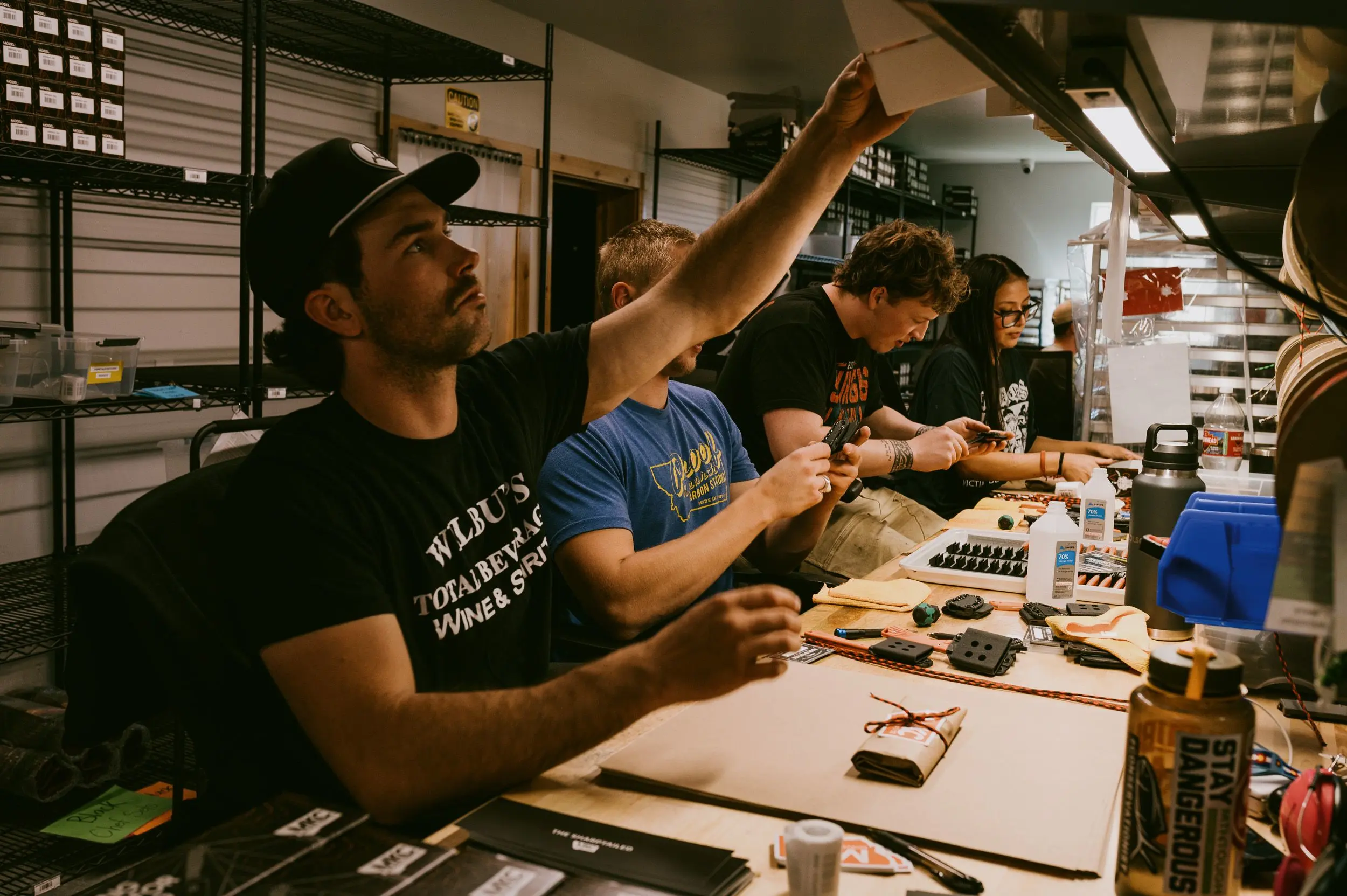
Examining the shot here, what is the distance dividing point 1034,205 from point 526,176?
6.33m

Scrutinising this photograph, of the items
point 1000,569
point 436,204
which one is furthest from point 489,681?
point 1000,569

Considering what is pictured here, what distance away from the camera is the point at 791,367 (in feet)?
8.89

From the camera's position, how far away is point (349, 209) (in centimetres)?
136

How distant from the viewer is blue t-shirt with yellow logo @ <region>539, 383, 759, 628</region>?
185 centimetres

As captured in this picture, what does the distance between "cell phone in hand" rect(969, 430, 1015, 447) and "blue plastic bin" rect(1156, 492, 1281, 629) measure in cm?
174

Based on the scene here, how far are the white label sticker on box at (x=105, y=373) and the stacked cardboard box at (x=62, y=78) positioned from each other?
558 millimetres

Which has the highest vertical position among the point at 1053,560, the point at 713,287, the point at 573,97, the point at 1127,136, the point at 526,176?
the point at 573,97

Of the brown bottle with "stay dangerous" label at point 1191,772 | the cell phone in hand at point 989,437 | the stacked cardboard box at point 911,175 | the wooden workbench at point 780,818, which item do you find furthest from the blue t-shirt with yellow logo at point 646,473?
the stacked cardboard box at point 911,175

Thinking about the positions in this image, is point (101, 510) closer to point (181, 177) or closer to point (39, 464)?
point (39, 464)

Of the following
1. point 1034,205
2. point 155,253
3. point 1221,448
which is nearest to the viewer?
point 1221,448

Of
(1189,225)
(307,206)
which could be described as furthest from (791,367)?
(307,206)

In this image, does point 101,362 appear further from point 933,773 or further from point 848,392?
point 933,773

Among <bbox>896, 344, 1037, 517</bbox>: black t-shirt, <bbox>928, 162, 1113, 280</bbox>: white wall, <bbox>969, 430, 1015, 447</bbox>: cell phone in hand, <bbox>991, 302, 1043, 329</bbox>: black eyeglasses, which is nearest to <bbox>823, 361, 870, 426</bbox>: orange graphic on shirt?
<bbox>969, 430, 1015, 447</bbox>: cell phone in hand

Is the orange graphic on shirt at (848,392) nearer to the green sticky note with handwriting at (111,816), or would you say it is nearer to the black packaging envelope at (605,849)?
the black packaging envelope at (605,849)
